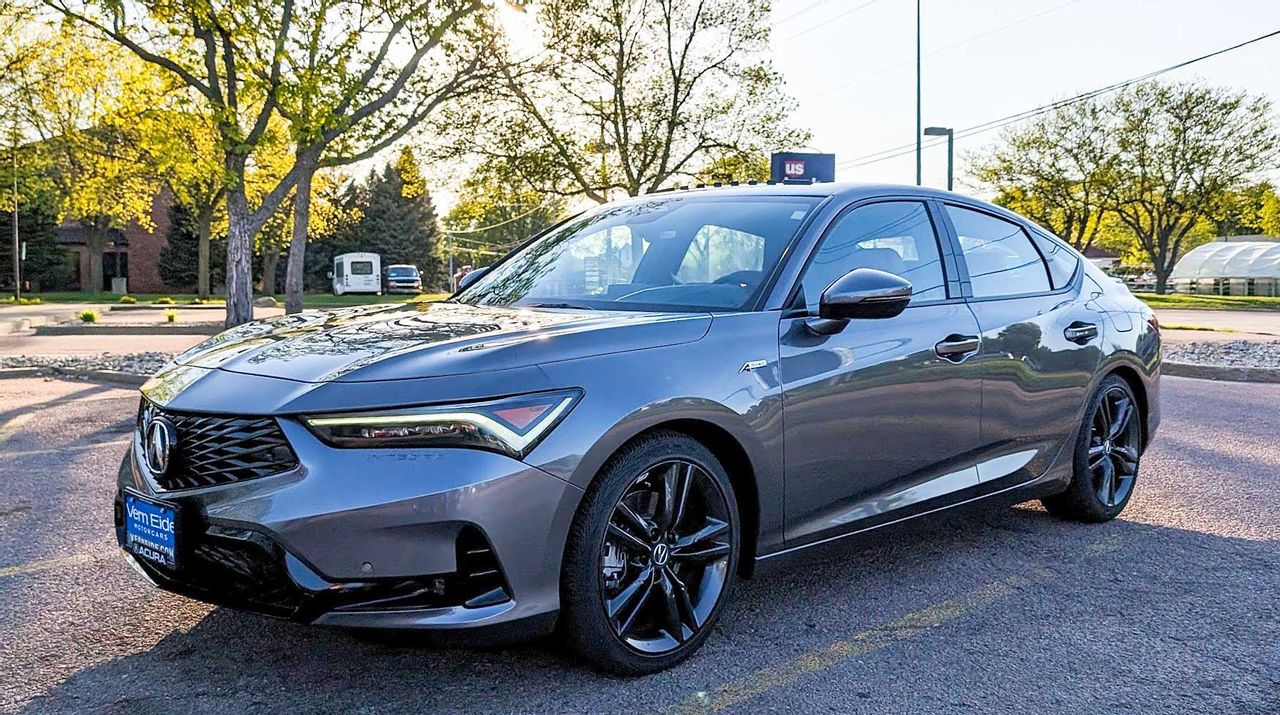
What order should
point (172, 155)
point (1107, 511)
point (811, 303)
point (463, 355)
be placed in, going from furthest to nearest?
1. point (172, 155)
2. point (1107, 511)
3. point (811, 303)
4. point (463, 355)

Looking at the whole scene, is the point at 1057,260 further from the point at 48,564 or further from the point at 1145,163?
the point at 1145,163

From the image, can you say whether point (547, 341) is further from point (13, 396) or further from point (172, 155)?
point (172, 155)

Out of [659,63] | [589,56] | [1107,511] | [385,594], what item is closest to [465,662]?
[385,594]

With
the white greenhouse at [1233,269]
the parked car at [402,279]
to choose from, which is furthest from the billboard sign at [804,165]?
the white greenhouse at [1233,269]

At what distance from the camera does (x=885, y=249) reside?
4109mm

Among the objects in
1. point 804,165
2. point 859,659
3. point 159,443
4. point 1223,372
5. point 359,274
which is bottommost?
point 859,659

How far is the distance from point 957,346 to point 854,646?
1.26 meters

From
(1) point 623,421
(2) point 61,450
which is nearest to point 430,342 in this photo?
(1) point 623,421

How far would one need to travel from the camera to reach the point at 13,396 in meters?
9.93

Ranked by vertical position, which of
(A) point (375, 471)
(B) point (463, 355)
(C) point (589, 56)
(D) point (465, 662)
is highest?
(C) point (589, 56)

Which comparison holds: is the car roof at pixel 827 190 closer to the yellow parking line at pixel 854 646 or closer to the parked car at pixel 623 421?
the parked car at pixel 623 421

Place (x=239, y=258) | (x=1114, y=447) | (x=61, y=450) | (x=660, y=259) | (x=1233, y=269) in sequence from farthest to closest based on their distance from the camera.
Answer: (x=1233, y=269) → (x=239, y=258) → (x=61, y=450) → (x=1114, y=447) → (x=660, y=259)

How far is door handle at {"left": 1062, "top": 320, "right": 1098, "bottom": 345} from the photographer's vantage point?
4.68 meters

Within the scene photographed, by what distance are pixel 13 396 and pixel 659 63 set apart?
758 inches
